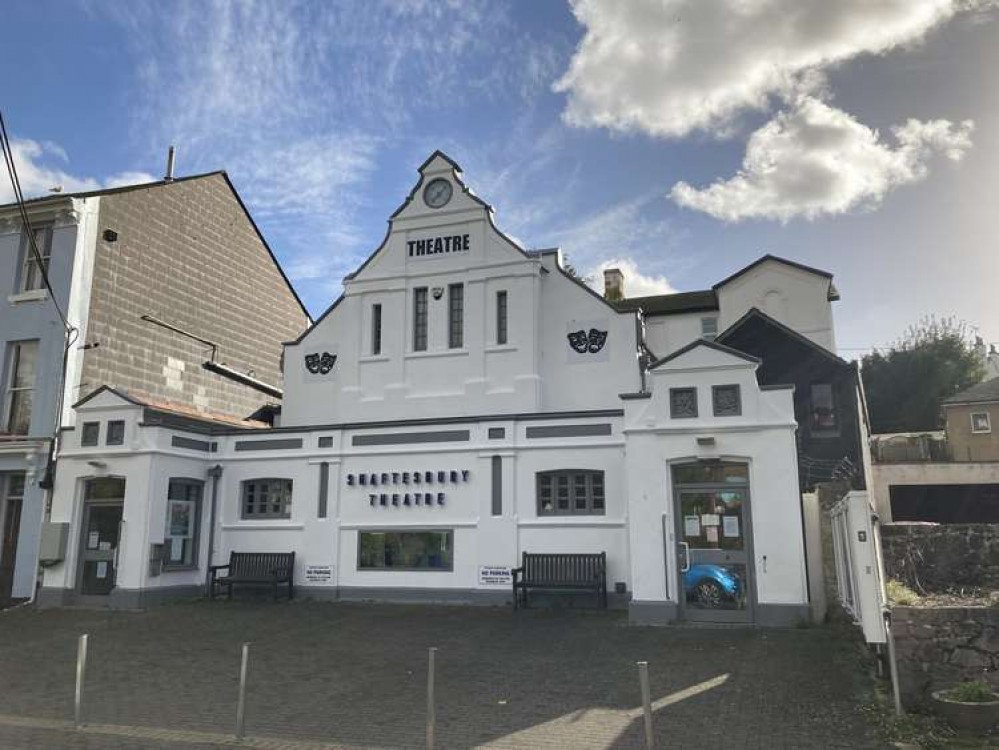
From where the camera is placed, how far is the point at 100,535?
19.4 m

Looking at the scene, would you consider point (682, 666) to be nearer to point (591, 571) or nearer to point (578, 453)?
point (591, 571)

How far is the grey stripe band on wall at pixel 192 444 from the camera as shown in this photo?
19.8 m

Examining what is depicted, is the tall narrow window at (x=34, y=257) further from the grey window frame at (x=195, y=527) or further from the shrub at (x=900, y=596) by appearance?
the shrub at (x=900, y=596)

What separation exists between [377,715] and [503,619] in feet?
23.5

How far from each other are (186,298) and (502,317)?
10.8 meters

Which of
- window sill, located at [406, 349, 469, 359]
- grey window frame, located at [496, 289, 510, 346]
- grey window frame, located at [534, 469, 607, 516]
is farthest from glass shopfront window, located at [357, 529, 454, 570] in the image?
grey window frame, located at [496, 289, 510, 346]

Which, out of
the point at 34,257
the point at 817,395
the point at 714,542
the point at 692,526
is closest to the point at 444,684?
the point at 692,526

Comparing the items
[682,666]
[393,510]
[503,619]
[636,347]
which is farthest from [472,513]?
[682,666]

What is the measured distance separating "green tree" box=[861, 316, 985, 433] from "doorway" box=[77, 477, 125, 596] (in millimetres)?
45935

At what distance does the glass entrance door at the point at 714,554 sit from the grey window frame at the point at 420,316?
34.4 feet

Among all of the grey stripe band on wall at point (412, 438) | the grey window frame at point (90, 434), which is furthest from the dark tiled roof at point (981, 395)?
→ the grey window frame at point (90, 434)

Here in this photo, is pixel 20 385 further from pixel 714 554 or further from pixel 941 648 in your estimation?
pixel 941 648

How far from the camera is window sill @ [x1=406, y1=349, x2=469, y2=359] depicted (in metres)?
22.5

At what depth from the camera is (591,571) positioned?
673 inches
